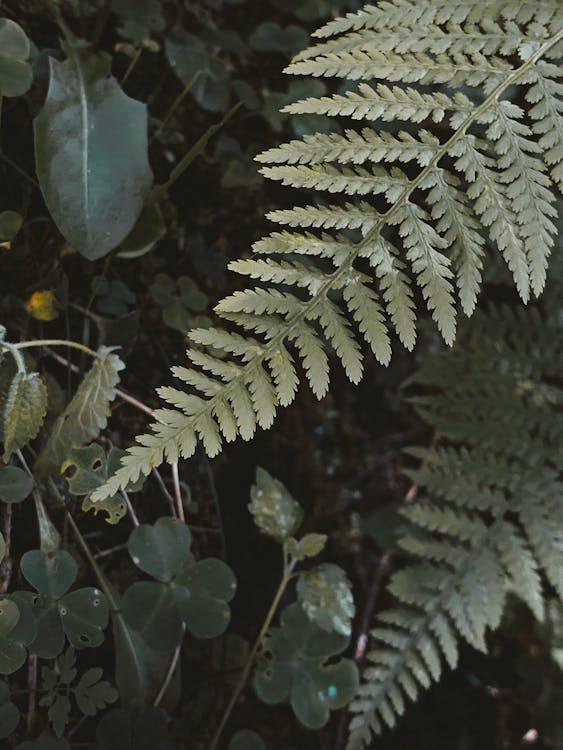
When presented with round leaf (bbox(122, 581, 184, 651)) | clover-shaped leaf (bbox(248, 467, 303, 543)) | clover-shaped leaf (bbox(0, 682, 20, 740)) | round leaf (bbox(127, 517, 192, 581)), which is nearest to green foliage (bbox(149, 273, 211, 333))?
clover-shaped leaf (bbox(248, 467, 303, 543))

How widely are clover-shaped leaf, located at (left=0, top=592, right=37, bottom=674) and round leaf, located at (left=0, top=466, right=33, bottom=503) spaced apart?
16 cm

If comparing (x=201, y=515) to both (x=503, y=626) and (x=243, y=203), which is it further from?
(x=503, y=626)

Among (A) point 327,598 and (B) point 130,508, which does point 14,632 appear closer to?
(B) point 130,508

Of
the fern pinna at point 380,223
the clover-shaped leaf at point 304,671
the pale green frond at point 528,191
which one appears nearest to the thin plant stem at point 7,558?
the fern pinna at point 380,223

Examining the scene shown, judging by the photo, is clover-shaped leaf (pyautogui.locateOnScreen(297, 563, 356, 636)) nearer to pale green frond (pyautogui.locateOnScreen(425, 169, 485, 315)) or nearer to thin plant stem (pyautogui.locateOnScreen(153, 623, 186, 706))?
thin plant stem (pyautogui.locateOnScreen(153, 623, 186, 706))

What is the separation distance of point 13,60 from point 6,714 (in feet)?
3.74

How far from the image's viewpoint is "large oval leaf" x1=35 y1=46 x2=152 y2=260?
1.36 m

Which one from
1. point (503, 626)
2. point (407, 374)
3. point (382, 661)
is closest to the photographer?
point (382, 661)

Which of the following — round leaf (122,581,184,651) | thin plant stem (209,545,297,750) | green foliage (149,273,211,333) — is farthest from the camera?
green foliage (149,273,211,333)

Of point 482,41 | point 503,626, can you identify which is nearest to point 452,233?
point 482,41

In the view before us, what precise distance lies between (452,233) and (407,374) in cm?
112

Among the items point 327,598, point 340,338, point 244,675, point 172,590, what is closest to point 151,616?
point 172,590

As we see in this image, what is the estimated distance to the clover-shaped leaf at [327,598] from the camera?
148cm

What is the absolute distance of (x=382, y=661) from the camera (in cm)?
165
